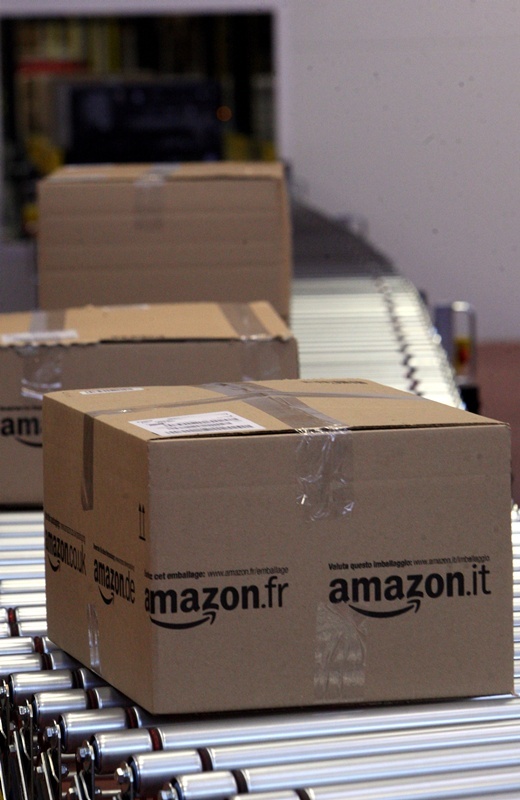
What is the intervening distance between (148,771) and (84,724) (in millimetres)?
123

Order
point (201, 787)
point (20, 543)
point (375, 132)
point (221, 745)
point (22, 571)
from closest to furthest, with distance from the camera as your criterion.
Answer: point (201, 787) → point (221, 745) → point (22, 571) → point (20, 543) → point (375, 132)

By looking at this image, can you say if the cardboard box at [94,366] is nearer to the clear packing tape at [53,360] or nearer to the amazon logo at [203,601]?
the clear packing tape at [53,360]

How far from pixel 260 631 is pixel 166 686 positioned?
0.10 metres

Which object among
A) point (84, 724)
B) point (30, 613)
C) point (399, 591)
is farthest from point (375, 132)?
point (84, 724)

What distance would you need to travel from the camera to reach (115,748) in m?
1.00

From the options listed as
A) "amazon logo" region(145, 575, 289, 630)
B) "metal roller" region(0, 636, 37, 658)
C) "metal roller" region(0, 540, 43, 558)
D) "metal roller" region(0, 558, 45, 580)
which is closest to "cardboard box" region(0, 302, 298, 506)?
"metal roller" region(0, 540, 43, 558)

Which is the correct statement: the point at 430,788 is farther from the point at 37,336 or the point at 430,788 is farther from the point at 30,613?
the point at 37,336

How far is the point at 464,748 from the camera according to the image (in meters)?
1.01

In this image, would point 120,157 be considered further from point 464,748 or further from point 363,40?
point 464,748

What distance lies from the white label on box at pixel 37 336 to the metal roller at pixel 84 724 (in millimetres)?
820

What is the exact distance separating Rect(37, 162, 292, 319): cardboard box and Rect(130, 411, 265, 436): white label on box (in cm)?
142

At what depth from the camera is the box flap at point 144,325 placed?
181 cm

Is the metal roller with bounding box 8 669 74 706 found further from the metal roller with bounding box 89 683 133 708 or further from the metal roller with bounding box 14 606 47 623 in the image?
the metal roller with bounding box 14 606 47 623

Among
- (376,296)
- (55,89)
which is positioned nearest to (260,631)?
(376,296)
